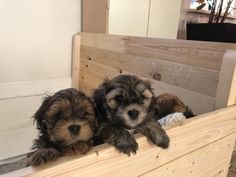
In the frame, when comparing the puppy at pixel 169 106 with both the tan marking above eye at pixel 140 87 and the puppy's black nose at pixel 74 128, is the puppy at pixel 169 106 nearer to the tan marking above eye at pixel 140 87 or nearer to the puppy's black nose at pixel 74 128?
the tan marking above eye at pixel 140 87

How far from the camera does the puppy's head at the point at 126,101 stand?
2.55ft

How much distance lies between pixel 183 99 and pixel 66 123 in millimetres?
788

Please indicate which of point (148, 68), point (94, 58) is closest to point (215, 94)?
point (148, 68)

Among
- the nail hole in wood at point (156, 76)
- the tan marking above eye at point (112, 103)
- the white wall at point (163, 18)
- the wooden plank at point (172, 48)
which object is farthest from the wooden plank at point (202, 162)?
the white wall at point (163, 18)

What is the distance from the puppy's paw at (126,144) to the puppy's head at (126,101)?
0.09m

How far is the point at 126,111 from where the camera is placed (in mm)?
775

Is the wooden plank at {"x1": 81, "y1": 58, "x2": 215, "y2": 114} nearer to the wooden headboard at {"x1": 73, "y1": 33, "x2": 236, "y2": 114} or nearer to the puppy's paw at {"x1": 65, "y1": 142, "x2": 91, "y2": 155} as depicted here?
the wooden headboard at {"x1": 73, "y1": 33, "x2": 236, "y2": 114}

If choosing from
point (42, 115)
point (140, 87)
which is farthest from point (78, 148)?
point (140, 87)

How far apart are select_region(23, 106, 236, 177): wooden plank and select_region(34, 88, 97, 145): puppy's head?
89mm

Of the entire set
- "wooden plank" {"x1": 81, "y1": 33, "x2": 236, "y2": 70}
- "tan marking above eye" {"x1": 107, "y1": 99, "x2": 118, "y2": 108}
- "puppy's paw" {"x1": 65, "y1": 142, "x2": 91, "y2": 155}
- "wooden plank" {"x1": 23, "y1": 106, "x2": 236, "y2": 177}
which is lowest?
"wooden plank" {"x1": 23, "y1": 106, "x2": 236, "y2": 177}

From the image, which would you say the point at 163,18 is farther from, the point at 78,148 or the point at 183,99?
the point at 78,148

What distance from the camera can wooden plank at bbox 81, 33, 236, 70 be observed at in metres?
1.14

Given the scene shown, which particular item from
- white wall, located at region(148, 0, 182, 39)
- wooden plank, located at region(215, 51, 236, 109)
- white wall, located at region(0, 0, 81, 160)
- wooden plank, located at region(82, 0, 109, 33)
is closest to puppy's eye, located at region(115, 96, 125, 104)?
wooden plank, located at region(215, 51, 236, 109)

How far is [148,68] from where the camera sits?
1.47 meters
